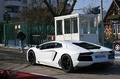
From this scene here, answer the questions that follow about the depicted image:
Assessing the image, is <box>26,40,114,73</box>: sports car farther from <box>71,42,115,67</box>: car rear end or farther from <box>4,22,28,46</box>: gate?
<box>4,22,28,46</box>: gate

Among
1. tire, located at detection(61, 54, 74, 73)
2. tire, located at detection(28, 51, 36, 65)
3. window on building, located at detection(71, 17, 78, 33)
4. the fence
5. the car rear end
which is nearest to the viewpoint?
the car rear end

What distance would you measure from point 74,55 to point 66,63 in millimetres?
590

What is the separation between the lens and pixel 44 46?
539 inches

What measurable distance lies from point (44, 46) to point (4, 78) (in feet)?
28.5

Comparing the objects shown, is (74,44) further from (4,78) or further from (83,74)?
(4,78)

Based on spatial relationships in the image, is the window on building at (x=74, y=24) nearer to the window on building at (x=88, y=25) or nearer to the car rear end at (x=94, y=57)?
the window on building at (x=88, y=25)

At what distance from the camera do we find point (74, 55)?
11.4 m

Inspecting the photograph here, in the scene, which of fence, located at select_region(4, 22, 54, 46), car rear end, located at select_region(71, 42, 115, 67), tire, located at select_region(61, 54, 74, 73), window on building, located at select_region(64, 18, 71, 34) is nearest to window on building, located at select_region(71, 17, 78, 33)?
window on building, located at select_region(64, 18, 71, 34)

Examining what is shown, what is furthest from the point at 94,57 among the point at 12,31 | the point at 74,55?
the point at 12,31

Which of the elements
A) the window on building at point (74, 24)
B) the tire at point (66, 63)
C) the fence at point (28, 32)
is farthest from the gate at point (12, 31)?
the tire at point (66, 63)

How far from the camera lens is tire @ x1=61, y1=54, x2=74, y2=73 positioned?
37.8 feet

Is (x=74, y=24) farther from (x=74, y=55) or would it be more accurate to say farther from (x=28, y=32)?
(x=28, y=32)

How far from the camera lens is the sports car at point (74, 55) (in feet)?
37.2

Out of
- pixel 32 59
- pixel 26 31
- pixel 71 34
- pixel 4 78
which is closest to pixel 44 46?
pixel 32 59
